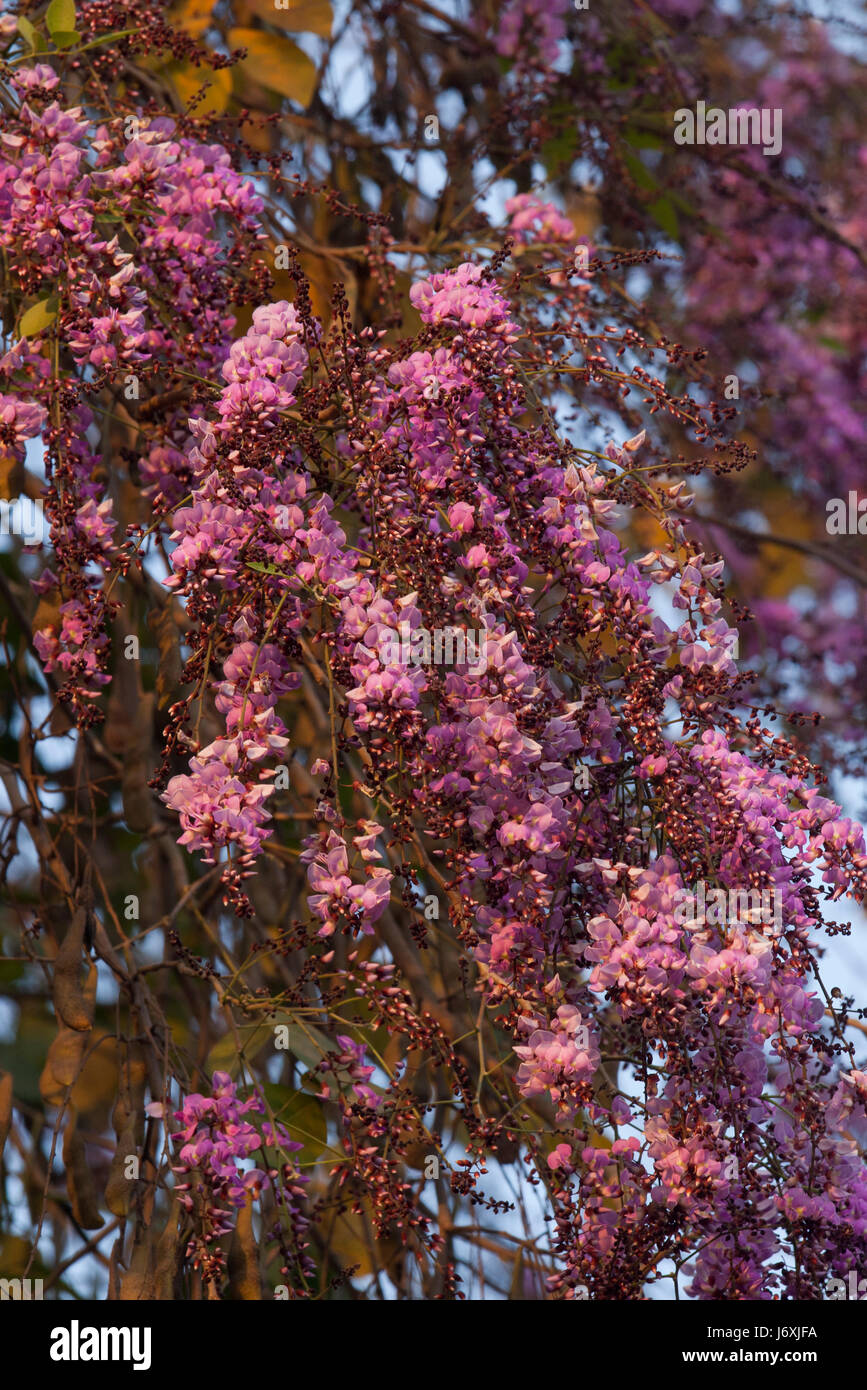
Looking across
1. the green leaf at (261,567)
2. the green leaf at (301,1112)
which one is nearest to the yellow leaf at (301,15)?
the green leaf at (261,567)

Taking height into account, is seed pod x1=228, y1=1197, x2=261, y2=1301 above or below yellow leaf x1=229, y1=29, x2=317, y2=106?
below

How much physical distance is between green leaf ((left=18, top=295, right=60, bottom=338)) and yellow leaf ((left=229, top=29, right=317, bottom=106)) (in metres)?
0.80

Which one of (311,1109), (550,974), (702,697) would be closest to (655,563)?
(702,697)

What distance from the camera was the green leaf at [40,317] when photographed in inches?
57.3

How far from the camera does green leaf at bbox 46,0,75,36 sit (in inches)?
62.1

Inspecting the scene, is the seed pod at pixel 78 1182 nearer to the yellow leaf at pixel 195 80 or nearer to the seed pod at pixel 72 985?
the seed pod at pixel 72 985

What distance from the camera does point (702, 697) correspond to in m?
1.28

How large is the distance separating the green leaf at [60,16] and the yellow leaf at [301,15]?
0.64m

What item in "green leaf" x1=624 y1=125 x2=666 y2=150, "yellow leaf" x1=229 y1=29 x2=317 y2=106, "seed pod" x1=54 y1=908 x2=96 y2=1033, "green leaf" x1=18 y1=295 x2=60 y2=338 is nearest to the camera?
"green leaf" x1=18 y1=295 x2=60 y2=338

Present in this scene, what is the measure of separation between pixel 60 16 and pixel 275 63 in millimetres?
594

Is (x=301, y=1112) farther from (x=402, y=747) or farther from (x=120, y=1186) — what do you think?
(x=402, y=747)

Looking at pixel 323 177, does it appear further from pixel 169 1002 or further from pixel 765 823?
pixel 765 823

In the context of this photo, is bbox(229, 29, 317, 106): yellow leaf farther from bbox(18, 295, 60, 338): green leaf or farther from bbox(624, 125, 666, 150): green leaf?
bbox(18, 295, 60, 338): green leaf

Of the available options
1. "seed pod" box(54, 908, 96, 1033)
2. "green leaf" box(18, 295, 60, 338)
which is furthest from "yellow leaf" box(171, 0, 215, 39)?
"seed pod" box(54, 908, 96, 1033)
